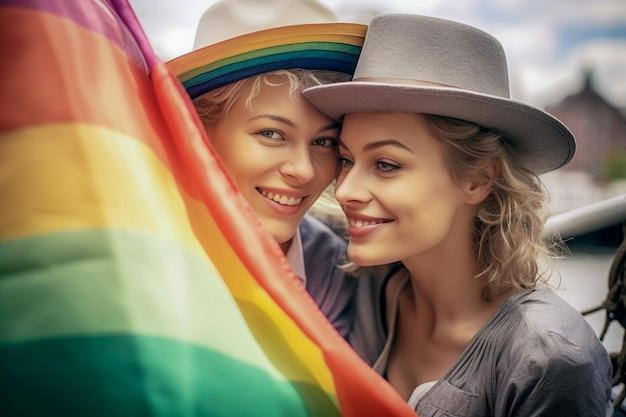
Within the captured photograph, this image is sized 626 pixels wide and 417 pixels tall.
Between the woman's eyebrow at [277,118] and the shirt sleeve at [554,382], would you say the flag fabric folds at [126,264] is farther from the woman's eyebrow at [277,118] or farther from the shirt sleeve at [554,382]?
the woman's eyebrow at [277,118]

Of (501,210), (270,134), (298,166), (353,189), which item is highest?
(270,134)

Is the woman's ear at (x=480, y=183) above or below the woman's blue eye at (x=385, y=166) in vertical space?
below

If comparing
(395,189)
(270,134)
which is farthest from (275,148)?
(395,189)

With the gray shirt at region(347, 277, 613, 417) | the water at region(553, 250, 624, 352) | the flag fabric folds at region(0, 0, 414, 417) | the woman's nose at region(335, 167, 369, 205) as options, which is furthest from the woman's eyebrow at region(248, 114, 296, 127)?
the water at region(553, 250, 624, 352)

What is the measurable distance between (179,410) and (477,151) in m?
1.20

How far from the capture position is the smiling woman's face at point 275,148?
6.01 ft

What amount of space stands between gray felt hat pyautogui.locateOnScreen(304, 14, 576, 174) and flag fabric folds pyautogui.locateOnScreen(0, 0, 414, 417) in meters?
0.61

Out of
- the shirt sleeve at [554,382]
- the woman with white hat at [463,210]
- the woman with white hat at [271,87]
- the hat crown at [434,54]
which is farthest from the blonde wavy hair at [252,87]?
the shirt sleeve at [554,382]

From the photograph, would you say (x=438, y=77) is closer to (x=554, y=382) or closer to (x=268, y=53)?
(x=268, y=53)

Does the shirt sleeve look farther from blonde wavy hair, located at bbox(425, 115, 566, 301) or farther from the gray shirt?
blonde wavy hair, located at bbox(425, 115, 566, 301)

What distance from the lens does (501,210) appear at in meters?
1.82

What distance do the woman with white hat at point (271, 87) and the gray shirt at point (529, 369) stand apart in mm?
731

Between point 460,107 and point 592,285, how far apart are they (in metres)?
3.85

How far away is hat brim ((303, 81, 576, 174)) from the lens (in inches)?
62.2
